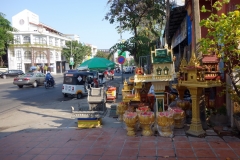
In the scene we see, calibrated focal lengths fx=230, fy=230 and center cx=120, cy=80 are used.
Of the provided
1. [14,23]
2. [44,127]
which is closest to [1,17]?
[14,23]

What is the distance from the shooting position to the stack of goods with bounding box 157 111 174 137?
5736mm

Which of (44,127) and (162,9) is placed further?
(162,9)

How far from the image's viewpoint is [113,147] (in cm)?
525

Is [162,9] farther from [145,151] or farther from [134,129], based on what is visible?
[145,151]

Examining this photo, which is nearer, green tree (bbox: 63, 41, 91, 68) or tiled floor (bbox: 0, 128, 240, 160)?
tiled floor (bbox: 0, 128, 240, 160)

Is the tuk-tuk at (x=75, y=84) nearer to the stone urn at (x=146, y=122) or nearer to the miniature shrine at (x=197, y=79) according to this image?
the stone urn at (x=146, y=122)

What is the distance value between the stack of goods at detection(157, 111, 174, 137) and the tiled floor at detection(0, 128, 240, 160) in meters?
0.18

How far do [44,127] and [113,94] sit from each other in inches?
208

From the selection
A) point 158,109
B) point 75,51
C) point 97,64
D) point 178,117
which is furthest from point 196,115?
point 75,51

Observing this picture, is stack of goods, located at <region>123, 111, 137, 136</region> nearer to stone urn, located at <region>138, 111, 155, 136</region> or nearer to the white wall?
stone urn, located at <region>138, 111, 155, 136</region>

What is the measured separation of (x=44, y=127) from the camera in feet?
24.3

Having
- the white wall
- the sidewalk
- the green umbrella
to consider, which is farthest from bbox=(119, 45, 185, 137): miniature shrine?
the white wall

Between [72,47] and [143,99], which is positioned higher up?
[72,47]

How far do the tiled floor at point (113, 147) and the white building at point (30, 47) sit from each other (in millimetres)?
45228
